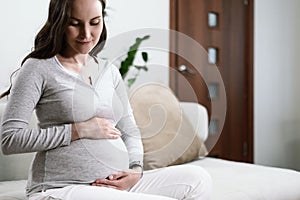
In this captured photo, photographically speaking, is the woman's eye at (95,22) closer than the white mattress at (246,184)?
Yes

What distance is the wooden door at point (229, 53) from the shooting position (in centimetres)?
357

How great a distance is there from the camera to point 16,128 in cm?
136

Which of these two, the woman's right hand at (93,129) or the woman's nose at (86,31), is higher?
Result: the woman's nose at (86,31)

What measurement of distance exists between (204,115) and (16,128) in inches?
61.6

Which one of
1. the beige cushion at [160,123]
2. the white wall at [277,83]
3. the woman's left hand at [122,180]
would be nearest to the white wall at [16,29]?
the beige cushion at [160,123]

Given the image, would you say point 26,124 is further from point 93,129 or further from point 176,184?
point 176,184

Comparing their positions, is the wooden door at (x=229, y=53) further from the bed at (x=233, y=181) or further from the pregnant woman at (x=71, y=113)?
the pregnant woman at (x=71, y=113)

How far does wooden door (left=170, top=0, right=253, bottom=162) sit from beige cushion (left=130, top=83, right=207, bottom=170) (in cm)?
151

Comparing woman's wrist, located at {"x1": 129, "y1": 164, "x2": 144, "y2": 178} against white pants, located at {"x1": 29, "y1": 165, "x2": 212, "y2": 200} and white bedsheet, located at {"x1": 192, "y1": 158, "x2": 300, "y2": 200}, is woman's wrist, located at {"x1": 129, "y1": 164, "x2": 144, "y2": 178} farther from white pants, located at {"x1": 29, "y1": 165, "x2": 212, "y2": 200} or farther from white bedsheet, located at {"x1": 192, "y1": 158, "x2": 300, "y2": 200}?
white bedsheet, located at {"x1": 192, "y1": 158, "x2": 300, "y2": 200}

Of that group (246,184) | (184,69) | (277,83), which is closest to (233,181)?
(246,184)

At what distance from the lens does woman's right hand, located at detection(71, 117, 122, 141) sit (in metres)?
1.41

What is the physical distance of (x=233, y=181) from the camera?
6.89 ft

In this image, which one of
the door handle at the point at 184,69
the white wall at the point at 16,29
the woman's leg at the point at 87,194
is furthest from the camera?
the door handle at the point at 184,69

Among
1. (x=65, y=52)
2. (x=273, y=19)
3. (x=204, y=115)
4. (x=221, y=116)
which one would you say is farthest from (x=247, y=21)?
(x=65, y=52)
